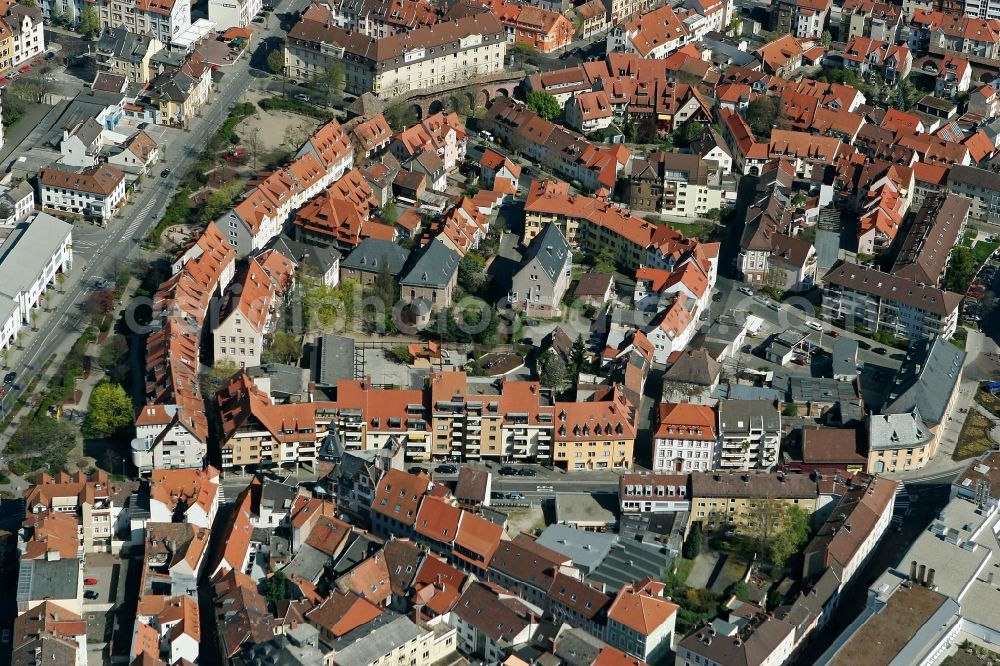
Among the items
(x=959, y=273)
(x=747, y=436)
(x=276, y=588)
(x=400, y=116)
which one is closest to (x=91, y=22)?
(x=400, y=116)

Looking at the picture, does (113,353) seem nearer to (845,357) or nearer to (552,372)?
(552,372)

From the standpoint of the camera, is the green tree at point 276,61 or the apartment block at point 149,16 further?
the apartment block at point 149,16

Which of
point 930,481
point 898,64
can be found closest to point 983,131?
point 898,64

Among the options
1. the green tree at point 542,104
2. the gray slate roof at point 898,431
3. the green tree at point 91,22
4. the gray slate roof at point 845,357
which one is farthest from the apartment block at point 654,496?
the green tree at point 91,22

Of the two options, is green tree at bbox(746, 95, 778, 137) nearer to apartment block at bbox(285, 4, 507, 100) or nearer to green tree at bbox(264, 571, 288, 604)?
apartment block at bbox(285, 4, 507, 100)

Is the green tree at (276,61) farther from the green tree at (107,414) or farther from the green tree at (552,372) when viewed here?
the green tree at (107,414)

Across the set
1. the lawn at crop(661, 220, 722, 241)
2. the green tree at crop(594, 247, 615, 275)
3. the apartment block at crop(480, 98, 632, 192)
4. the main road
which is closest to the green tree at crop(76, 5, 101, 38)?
the main road

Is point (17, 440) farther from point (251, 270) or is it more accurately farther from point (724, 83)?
point (724, 83)
